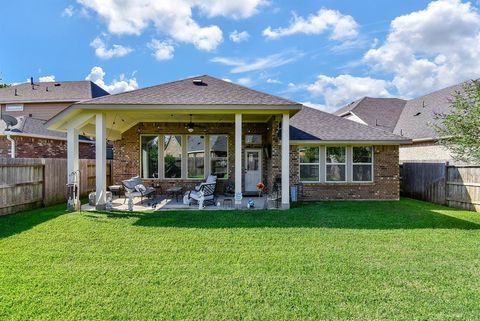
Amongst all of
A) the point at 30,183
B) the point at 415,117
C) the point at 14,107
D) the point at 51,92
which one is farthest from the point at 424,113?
the point at 14,107

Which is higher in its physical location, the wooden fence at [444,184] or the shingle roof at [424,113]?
the shingle roof at [424,113]

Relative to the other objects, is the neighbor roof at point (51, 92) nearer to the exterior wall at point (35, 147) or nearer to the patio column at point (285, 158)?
the exterior wall at point (35, 147)

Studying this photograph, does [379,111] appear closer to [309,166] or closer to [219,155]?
[309,166]

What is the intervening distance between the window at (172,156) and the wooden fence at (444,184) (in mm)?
10492

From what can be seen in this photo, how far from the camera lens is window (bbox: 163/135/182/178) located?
47.9 ft

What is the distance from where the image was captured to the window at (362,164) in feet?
42.6

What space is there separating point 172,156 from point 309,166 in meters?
6.04

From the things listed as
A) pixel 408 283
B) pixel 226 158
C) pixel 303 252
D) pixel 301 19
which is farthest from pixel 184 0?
pixel 408 283

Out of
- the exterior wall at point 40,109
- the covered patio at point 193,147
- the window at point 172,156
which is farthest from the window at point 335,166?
the exterior wall at point 40,109

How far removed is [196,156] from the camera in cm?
1465

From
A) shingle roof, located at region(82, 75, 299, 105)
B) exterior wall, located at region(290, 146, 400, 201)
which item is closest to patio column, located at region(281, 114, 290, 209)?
shingle roof, located at region(82, 75, 299, 105)

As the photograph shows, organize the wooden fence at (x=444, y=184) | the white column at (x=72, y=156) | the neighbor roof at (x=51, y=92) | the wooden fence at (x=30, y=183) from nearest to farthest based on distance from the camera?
the wooden fence at (x=30, y=183), the white column at (x=72, y=156), the wooden fence at (x=444, y=184), the neighbor roof at (x=51, y=92)

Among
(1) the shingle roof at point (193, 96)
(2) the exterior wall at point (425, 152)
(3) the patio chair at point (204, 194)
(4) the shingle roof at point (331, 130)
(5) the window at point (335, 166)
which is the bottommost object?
(3) the patio chair at point (204, 194)

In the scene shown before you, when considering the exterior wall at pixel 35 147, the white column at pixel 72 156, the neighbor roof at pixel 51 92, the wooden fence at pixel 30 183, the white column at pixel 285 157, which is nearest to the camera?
the wooden fence at pixel 30 183
